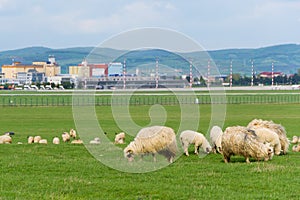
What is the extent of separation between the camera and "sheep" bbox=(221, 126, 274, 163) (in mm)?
17469

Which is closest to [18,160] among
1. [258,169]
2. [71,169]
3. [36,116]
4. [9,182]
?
[71,169]

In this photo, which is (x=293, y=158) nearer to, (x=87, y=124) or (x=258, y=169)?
(x=258, y=169)

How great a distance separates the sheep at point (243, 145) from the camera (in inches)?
688

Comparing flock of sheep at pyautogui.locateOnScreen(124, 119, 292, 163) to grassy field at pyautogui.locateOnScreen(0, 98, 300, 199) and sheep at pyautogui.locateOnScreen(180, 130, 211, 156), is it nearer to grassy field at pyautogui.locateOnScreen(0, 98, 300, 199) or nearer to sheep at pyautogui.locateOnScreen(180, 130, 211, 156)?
grassy field at pyautogui.locateOnScreen(0, 98, 300, 199)

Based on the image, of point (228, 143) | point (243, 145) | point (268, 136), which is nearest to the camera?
point (243, 145)

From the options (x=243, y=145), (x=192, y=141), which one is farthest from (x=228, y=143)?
(x=192, y=141)

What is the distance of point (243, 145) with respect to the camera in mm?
17500

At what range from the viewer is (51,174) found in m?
15.6

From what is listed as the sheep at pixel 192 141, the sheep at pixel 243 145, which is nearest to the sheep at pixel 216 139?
the sheep at pixel 192 141

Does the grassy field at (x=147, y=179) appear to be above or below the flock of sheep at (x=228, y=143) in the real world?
below

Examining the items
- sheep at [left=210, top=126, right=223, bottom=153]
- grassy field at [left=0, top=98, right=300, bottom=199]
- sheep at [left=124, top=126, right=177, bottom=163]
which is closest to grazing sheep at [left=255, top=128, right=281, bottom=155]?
grassy field at [left=0, top=98, right=300, bottom=199]

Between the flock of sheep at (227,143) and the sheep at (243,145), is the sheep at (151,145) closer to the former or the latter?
the flock of sheep at (227,143)

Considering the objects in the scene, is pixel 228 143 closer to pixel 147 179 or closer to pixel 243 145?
pixel 243 145

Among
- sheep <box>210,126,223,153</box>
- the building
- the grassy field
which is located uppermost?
the building
